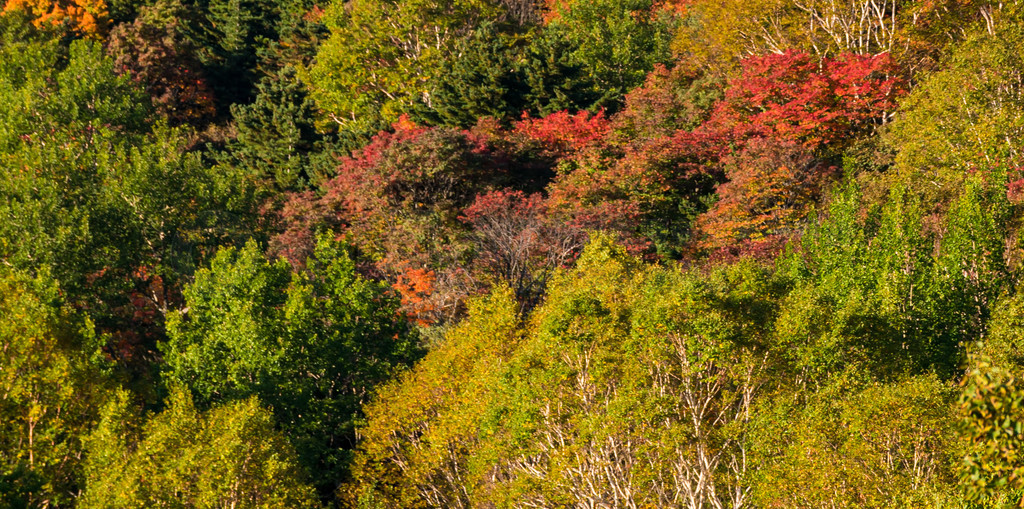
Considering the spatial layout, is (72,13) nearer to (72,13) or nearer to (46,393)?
(72,13)

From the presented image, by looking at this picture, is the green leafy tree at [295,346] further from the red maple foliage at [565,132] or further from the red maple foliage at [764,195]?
the red maple foliage at [565,132]

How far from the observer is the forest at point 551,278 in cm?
1998

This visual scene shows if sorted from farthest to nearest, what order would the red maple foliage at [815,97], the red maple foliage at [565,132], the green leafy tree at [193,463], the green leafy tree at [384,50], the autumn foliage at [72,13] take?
the autumn foliage at [72,13], the green leafy tree at [384,50], the red maple foliage at [565,132], the red maple foliage at [815,97], the green leafy tree at [193,463]

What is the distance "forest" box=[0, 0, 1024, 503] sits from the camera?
65.6ft

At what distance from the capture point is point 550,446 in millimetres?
21531

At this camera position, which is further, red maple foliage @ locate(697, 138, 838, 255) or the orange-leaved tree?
the orange-leaved tree

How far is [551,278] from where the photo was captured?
34.4m

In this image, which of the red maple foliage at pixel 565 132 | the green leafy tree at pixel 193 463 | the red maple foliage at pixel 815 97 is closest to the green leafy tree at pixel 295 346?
the green leafy tree at pixel 193 463

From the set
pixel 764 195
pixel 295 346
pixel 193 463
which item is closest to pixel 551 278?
pixel 764 195

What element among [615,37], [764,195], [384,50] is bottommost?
[384,50]

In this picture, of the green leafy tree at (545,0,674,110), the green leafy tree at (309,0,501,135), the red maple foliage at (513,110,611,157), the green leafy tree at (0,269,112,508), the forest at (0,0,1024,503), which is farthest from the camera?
the green leafy tree at (309,0,501,135)

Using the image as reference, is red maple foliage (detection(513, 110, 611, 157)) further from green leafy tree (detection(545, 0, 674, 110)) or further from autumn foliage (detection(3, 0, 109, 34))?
autumn foliage (detection(3, 0, 109, 34))

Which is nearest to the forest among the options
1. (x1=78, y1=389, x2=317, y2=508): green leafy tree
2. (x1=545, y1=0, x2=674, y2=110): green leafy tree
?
(x1=78, y1=389, x2=317, y2=508): green leafy tree

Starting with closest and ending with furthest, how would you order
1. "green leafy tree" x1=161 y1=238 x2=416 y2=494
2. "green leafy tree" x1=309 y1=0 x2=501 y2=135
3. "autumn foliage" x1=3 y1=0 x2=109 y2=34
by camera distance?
"green leafy tree" x1=161 y1=238 x2=416 y2=494 → "green leafy tree" x1=309 y1=0 x2=501 y2=135 → "autumn foliage" x1=3 y1=0 x2=109 y2=34
